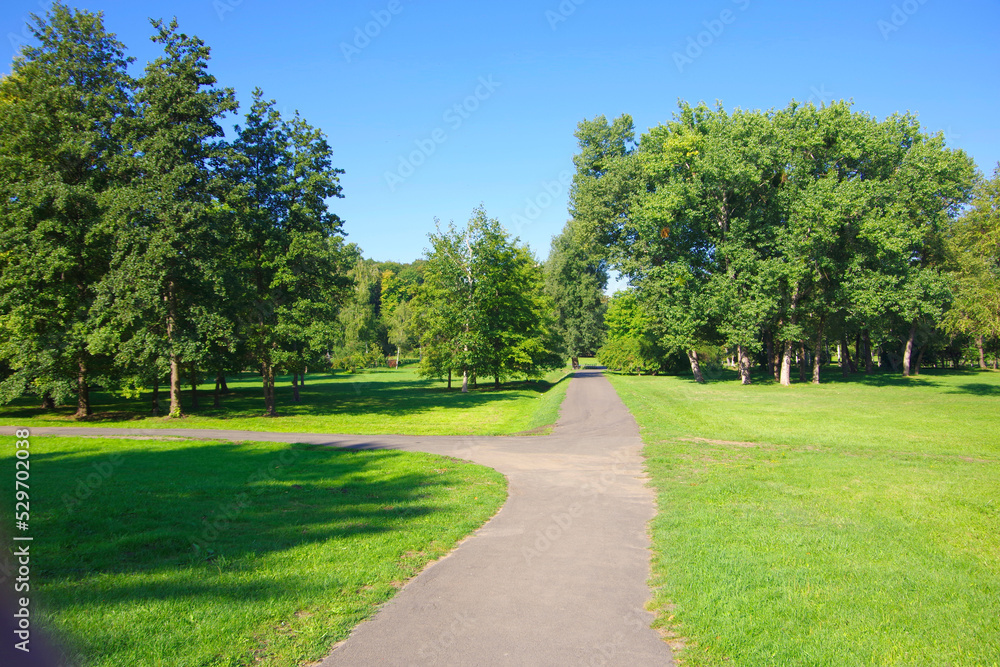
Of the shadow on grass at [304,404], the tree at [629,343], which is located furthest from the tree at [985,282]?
the shadow on grass at [304,404]

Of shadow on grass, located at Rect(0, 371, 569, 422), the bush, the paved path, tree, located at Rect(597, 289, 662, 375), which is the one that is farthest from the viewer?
the bush

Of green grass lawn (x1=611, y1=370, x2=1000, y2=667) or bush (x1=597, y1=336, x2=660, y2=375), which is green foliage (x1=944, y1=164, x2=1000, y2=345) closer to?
green grass lawn (x1=611, y1=370, x2=1000, y2=667)

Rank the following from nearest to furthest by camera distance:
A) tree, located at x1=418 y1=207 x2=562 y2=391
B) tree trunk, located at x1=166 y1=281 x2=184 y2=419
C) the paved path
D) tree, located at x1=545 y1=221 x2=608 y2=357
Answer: the paved path
tree trunk, located at x1=166 y1=281 x2=184 y2=419
tree, located at x1=418 y1=207 x2=562 y2=391
tree, located at x1=545 y1=221 x2=608 y2=357

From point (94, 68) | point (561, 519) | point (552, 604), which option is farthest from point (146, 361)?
point (552, 604)

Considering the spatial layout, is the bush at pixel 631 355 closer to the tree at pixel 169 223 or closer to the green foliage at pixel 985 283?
the green foliage at pixel 985 283

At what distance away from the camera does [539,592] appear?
5773 millimetres

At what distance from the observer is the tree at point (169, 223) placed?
21328 mm

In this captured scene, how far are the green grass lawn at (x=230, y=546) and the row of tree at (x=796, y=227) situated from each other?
104 ft

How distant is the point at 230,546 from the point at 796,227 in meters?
39.7

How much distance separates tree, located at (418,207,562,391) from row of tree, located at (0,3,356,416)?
49.9 ft

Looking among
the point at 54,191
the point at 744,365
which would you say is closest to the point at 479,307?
the point at 744,365

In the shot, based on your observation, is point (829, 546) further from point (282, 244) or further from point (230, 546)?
point (282, 244)

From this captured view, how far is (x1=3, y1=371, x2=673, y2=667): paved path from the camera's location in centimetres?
454

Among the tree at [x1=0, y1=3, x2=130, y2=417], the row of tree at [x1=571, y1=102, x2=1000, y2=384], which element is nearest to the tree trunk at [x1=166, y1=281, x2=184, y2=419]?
the tree at [x1=0, y1=3, x2=130, y2=417]
